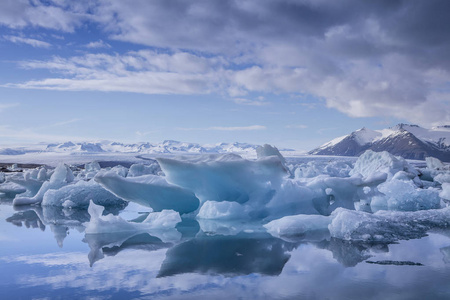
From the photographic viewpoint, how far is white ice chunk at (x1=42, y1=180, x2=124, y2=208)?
10352 millimetres

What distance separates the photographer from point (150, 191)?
7.77 m

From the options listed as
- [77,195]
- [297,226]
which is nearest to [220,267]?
[297,226]

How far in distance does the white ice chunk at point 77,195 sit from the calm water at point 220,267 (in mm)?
4238

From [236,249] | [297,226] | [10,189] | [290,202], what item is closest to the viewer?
[236,249]

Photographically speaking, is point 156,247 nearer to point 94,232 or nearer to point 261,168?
point 94,232

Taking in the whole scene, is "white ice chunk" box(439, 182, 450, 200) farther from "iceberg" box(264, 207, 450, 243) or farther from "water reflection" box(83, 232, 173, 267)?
"water reflection" box(83, 232, 173, 267)

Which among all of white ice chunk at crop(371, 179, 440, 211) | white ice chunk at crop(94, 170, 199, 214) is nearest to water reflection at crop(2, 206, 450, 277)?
white ice chunk at crop(94, 170, 199, 214)

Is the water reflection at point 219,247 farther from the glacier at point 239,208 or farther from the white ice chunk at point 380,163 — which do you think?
the white ice chunk at point 380,163

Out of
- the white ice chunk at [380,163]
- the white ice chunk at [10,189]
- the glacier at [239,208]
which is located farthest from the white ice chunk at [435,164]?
the white ice chunk at [10,189]

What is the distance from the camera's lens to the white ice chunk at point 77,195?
10.4 m

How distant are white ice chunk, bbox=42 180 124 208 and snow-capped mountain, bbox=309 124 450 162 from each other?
13398cm

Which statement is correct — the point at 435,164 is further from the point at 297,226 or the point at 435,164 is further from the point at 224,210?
the point at 297,226

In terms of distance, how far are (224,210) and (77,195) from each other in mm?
4816

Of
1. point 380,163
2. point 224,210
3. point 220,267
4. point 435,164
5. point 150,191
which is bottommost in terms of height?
point 220,267
